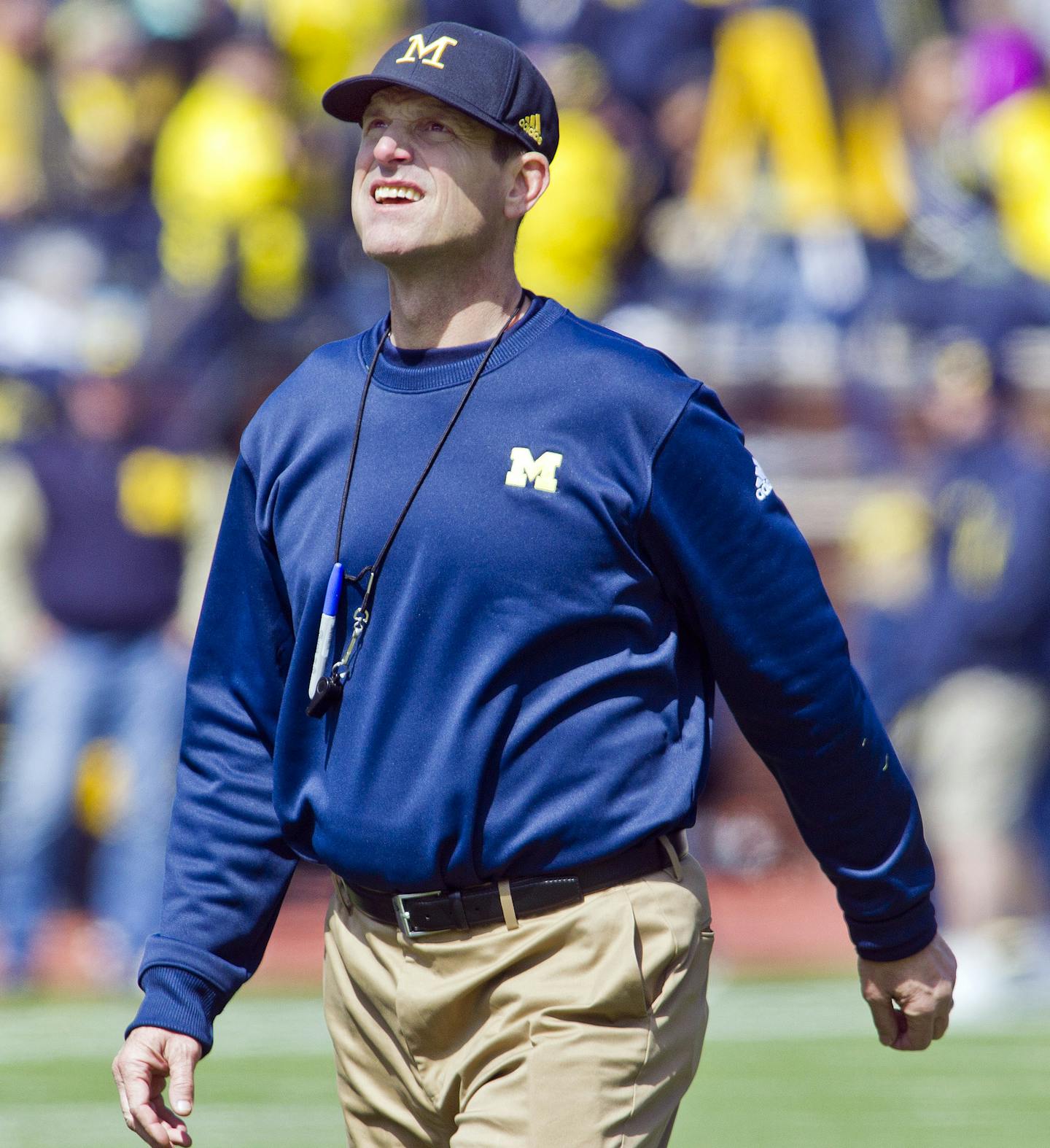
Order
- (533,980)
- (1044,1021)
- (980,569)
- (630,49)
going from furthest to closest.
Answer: (630,49) → (980,569) → (1044,1021) → (533,980)

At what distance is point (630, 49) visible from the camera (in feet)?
35.8

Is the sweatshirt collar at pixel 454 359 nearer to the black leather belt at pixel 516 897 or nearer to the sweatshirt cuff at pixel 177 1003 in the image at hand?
the black leather belt at pixel 516 897

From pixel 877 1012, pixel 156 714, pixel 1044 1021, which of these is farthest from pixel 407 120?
pixel 156 714

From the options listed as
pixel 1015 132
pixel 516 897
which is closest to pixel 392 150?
pixel 516 897

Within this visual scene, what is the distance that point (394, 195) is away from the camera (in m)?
2.78

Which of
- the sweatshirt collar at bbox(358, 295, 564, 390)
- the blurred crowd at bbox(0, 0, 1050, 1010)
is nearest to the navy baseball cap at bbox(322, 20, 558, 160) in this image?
the sweatshirt collar at bbox(358, 295, 564, 390)

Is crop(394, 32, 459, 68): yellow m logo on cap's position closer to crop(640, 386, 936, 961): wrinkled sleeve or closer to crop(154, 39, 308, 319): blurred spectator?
crop(640, 386, 936, 961): wrinkled sleeve

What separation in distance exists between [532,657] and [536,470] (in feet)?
0.79

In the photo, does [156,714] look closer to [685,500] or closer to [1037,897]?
[1037,897]

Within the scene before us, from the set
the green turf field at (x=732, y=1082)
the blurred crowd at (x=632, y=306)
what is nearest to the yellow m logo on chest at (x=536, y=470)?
the green turf field at (x=732, y=1082)

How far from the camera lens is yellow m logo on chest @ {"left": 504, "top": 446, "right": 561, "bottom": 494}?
2674 mm

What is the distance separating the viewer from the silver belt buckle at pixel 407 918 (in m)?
2.69

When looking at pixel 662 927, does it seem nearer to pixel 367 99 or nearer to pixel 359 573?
pixel 359 573

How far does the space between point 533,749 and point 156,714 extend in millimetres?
6139
